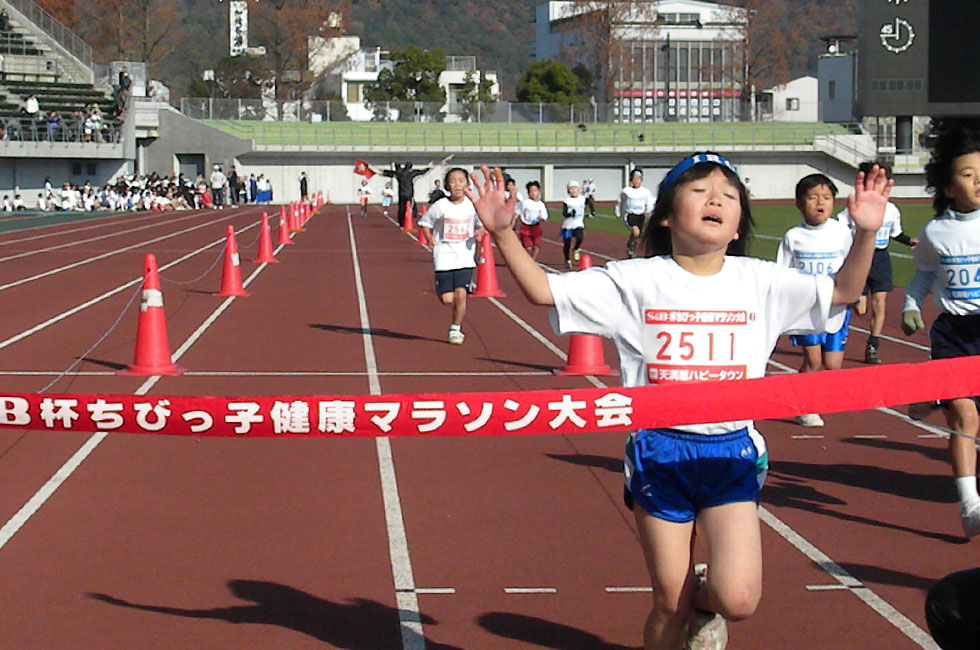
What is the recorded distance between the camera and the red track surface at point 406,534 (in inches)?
219

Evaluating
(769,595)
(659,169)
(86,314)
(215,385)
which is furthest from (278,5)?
(769,595)

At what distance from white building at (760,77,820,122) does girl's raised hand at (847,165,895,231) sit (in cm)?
8856

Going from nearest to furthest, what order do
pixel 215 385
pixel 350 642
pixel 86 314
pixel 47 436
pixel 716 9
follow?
1. pixel 350 642
2. pixel 47 436
3. pixel 215 385
4. pixel 86 314
5. pixel 716 9

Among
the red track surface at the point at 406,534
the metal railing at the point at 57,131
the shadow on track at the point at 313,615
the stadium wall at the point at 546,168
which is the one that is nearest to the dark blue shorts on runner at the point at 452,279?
the red track surface at the point at 406,534

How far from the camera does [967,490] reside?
6.67 m

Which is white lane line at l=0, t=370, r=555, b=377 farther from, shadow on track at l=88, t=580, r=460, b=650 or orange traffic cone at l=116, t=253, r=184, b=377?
shadow on track at l=88, t=580, r=460, b=650

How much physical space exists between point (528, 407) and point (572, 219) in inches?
869

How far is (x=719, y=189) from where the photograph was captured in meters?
4.35

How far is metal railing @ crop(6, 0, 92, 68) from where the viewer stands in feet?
220

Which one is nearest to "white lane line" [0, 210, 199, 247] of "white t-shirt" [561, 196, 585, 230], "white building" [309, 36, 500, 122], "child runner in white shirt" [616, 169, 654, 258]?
"white t-shirt" [561, 196, 585, 230]

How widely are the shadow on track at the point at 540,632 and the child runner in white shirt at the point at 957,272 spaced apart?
229cm

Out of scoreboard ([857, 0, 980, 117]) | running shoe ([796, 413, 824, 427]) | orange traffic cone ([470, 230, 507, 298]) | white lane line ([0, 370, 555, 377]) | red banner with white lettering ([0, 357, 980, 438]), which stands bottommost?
running shoe ([796, 413, 824, 427])

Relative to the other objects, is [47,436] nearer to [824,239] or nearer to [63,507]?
[63,507]

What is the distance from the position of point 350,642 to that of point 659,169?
80762 mm
